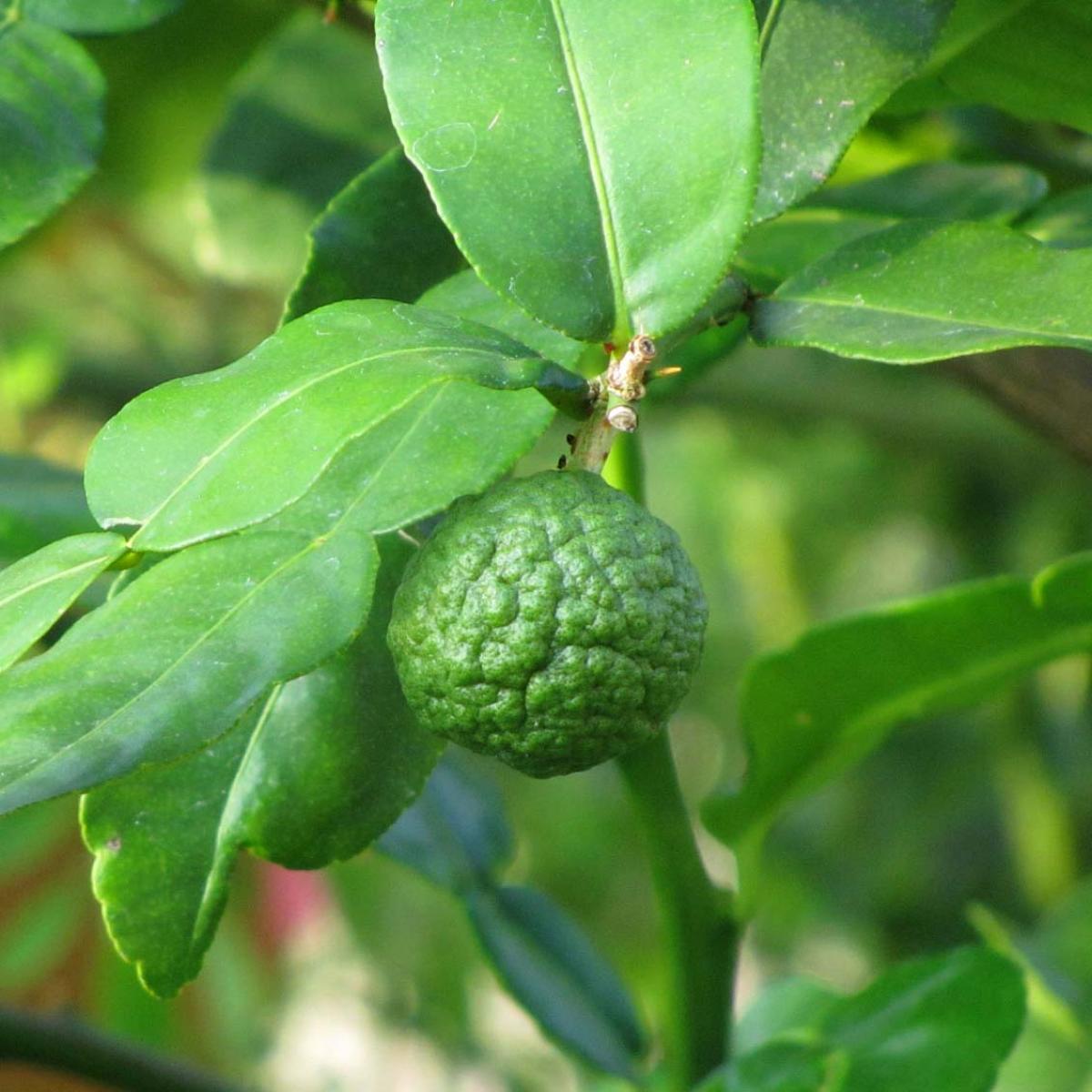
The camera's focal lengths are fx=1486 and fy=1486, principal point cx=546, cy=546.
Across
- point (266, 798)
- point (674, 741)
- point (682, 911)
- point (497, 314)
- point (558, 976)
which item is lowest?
point (674, 741)

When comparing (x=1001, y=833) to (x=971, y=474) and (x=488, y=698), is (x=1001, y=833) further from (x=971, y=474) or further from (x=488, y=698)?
(x=488, y=698)

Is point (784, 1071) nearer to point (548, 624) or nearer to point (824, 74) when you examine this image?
point (548, 624)

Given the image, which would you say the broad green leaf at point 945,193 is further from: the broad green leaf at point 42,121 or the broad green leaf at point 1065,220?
the broad green leaf at point 42,121

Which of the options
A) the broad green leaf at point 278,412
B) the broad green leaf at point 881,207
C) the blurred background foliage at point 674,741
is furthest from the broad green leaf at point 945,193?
the blurred background foliage at point 674,741

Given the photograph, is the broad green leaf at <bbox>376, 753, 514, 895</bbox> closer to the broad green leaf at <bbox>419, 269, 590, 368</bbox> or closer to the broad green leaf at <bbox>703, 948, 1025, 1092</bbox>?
the broad green leaf at <bbox>703, 948, 1025, 1092</bbox>

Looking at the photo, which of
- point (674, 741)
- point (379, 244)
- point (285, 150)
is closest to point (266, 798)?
point (379, 244)

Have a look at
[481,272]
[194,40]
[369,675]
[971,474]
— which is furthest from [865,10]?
[971,474]

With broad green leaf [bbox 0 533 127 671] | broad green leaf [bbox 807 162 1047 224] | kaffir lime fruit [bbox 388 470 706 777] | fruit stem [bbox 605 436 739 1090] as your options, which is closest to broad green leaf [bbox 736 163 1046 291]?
broad green leaf [bbox 807 162 1047 224]
